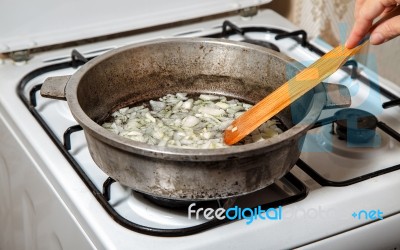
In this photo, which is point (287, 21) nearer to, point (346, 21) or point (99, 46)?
point (346, 21)

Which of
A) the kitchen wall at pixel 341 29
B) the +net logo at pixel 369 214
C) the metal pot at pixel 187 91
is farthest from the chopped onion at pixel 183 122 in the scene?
the kitchen wall at pixel 341 29

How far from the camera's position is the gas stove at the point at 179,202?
0.68 metres

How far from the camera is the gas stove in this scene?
68 cm

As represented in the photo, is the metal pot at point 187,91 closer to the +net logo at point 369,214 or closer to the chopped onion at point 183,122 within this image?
the chopped onion at point 183,122

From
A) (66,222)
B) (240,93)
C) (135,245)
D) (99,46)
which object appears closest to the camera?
(135,245)

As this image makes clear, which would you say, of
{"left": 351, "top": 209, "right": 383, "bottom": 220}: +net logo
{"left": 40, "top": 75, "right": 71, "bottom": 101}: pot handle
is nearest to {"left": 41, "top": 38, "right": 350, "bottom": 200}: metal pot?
{"left": 40, "top": 75, "right": 71, "bottom": 101}: pot handle

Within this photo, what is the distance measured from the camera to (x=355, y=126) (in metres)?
0.85

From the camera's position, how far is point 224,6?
116cm

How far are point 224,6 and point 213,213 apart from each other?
549 mm

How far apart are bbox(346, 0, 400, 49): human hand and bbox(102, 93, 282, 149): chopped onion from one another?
0.51ft

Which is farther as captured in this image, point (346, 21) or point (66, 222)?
point (346, 21)

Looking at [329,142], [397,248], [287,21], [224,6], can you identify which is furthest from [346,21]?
[397,248]

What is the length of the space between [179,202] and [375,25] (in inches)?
11.6

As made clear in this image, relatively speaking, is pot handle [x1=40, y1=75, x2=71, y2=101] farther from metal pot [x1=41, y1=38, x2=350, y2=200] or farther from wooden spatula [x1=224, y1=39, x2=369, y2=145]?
wooden spatula [x1=224, y1=39, x2=369, y2=145]
